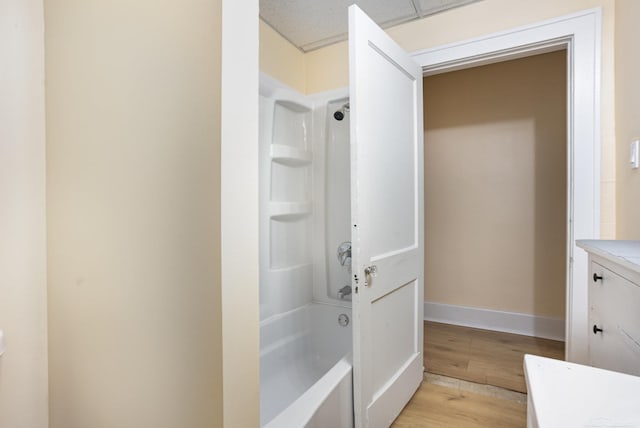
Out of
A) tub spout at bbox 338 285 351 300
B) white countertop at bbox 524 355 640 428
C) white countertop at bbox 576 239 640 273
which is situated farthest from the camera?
tub spout at bbox 338 285 351 300

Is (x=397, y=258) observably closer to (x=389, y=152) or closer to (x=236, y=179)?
(x=389, y=152)

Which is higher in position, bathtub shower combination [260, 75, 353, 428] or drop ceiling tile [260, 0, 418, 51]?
drop ceiling tile [260, 0, 418, 51]

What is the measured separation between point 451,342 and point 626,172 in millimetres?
1712

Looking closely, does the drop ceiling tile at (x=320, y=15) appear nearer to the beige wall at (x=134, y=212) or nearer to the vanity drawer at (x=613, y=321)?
the beige wall at (x=134, y=212)

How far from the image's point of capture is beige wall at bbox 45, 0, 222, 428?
62 centimetres

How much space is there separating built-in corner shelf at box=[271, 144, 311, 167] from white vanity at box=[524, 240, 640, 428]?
1.60 m

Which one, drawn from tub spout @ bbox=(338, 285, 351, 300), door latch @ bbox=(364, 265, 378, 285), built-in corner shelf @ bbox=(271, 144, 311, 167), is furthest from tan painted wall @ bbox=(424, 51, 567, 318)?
door latch @ bbox=(364, 265, 378, 285)

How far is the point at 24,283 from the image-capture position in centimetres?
79

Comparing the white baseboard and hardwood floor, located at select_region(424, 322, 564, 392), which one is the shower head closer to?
hardwood floor, located at select_region(424, 322, 564, 392)

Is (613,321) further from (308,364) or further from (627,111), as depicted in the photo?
(308,364)

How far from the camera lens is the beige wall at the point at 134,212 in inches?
24.3

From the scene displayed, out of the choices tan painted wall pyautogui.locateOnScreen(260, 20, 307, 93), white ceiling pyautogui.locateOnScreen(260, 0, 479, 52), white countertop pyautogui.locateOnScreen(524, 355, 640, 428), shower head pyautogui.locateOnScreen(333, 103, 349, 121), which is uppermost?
white ceiling pyautogui.locateOnScreen(260, 0, 479, 52)

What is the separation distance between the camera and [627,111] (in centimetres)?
133

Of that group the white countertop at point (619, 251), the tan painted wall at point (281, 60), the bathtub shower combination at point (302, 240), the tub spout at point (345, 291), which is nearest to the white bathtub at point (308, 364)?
the bathtub shower combination at point (302, 240)
